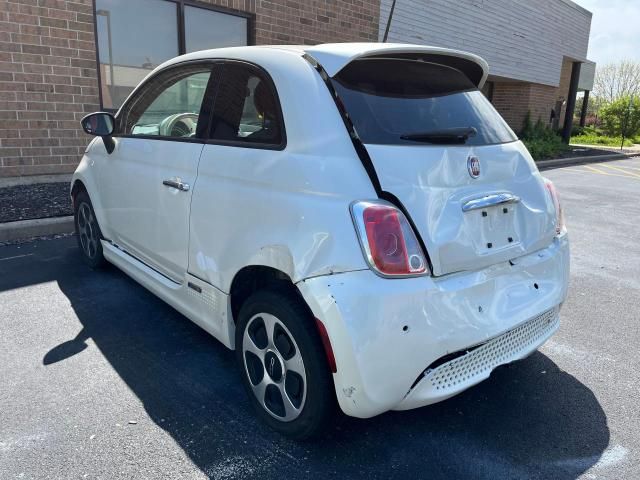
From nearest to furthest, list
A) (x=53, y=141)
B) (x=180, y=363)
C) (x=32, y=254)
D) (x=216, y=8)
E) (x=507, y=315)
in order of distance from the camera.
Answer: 1. (x=507, y=315)
2. (x=180, y=363)
3. (x=32, y=254)
4. (x=53, y=141)
5. (x=216, y=8)

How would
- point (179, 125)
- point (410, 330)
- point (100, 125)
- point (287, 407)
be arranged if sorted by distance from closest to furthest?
point (410, 330) → point (287, 407) → point (179, 125) → point (100, 125)

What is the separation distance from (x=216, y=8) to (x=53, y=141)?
355cm

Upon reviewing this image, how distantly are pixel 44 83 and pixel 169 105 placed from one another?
4725 millimetres

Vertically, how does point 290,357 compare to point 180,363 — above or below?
above

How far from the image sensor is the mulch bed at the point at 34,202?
5953mm

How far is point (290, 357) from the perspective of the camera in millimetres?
2381

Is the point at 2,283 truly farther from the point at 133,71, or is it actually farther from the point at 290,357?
the point at 133,71

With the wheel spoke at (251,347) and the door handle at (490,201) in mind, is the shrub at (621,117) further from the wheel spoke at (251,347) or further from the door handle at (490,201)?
the wheel spoke at (251,347)

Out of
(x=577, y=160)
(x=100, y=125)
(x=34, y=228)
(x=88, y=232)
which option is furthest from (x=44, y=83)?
(x=577, y=160)

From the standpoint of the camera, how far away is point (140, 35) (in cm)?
833

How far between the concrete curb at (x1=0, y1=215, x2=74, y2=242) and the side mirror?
2327 millimetres

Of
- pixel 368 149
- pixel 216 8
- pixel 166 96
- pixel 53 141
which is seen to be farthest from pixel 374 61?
pixel 216 8

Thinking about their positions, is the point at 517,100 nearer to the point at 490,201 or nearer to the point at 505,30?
the point at 505,30

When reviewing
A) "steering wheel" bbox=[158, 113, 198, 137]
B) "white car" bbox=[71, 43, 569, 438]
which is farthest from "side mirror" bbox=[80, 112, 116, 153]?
"white car" bbox=[71, 43, 569, 438]
